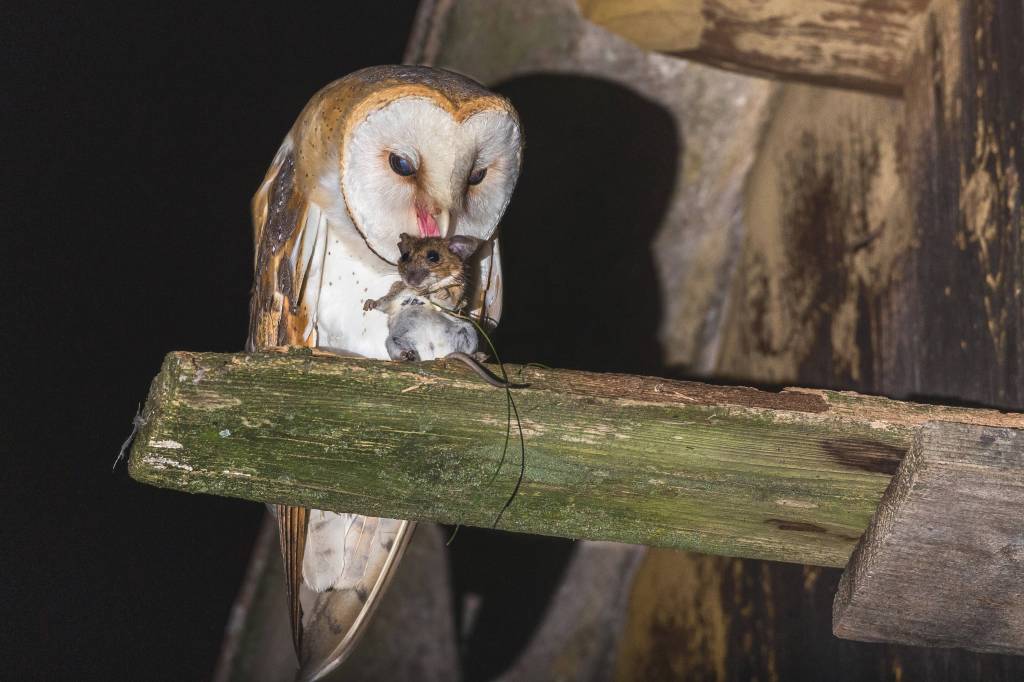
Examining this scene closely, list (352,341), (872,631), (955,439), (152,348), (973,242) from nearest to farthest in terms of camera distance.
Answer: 1. (955,439)
2. (872,631)
3. (973,242)
4. (352,341)
5. (152,348)

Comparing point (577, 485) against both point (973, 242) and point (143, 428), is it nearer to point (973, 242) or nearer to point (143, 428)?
point (143, 428)

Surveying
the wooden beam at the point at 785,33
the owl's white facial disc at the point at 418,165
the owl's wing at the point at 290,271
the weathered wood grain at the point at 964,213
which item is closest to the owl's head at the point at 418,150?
the owl's white facial disc at the point at 418,165

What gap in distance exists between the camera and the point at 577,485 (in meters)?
0.87

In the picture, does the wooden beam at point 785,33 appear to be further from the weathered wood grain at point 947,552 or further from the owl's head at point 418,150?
the weathered wood grain at point 947,552

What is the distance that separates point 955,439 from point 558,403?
0.36 meters

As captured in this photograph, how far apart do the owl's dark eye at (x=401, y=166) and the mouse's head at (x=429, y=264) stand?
0.13 metres

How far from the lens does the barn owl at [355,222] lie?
4.33 ft

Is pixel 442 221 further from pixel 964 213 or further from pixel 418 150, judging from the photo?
pixel 964 213

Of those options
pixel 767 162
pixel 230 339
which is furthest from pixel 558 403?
pixel 230 339

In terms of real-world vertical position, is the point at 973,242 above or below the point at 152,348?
above

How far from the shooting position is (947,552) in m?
0.88

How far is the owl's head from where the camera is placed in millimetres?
1302

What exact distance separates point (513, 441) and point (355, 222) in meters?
0.65

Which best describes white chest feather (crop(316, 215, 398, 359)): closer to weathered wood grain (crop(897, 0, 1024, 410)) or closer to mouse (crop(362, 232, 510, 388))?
mouse (crop(362, 232, 510, 388))
